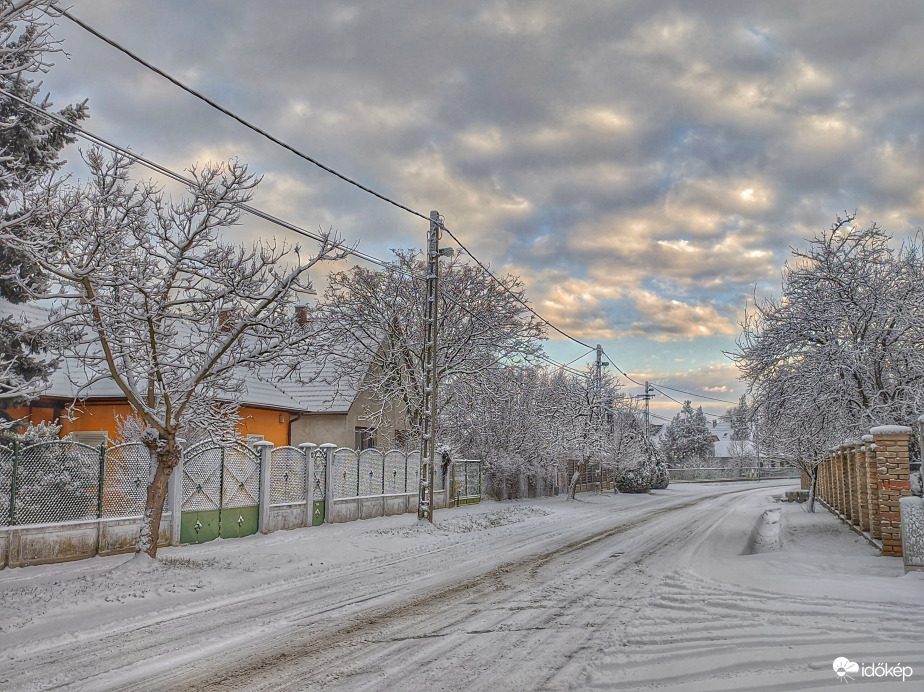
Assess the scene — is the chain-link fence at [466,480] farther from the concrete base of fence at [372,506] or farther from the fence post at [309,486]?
the fence post at [309,486]

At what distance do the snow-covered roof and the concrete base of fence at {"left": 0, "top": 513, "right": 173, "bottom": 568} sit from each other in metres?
9.00

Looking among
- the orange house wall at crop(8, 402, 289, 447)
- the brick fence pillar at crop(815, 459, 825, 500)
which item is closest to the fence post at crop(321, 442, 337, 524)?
the orange house wall at crop(8, 402, 289, 447)

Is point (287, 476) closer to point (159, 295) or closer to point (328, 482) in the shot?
point (328, 482)

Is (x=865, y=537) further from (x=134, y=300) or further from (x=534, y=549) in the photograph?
(x=134, y=300)

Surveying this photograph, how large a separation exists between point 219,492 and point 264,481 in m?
1.38

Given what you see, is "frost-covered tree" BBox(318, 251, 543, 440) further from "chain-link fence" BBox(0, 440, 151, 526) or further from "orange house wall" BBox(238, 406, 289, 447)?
"chain-link fence" BBox(0, 440, 151, 526)

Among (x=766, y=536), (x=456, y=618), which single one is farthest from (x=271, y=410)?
(x=456, y=618)

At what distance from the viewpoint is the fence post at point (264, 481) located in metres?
16.2

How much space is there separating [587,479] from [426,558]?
3238 centimetres

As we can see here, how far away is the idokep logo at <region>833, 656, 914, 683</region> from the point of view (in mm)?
5516

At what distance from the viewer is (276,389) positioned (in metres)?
27.3

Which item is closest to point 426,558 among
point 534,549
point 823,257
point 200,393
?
point 534,549

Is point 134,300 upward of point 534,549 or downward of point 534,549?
upward

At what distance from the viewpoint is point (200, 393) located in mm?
12945
